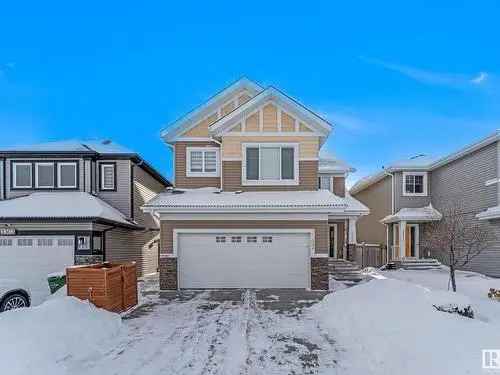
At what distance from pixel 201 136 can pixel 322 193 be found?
5600 mm

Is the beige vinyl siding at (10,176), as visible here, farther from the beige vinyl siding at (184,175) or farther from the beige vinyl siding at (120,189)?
the beige vinyl siding at (184,175)

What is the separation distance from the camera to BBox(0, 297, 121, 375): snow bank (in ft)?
20.1

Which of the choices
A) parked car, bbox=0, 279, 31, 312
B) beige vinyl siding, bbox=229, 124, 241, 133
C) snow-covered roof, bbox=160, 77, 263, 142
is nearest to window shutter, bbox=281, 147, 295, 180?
beige vinyl siding, bbox=229, 124, 241, 133

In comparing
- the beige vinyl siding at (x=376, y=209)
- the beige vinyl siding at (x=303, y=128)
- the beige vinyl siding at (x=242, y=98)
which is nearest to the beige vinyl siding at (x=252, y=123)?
the beige vinyl siding at (x=303, y=128)

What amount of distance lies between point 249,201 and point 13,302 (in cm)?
786

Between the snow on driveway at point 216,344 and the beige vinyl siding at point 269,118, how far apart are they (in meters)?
7.37

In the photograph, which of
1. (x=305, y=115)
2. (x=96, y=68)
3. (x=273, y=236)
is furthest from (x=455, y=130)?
(x=96, y=68)

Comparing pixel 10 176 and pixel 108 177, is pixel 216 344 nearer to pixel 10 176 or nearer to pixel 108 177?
pixel 108 177

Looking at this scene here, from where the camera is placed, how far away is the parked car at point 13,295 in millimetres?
10141

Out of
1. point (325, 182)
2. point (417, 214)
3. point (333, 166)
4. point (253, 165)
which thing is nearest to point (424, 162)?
point (417, 214)

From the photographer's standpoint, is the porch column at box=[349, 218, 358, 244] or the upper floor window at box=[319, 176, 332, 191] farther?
the upper floor window at box=[319, 176, 332, 191]

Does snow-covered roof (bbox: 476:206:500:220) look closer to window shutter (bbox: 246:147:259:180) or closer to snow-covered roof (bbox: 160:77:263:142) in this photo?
window shutter (bbox: 246:147:259:180)

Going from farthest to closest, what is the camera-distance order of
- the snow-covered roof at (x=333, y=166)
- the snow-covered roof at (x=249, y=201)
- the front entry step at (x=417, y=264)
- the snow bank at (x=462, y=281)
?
the snow-covered roof at (x=333, y=166) < the front entry step at (x=417, y=264) < the snow-covered roof at (x=249, y=201) < the snow bank at (x=462, y=281)

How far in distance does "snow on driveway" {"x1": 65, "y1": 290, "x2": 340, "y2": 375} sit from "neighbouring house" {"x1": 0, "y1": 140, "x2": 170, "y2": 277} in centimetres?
701
